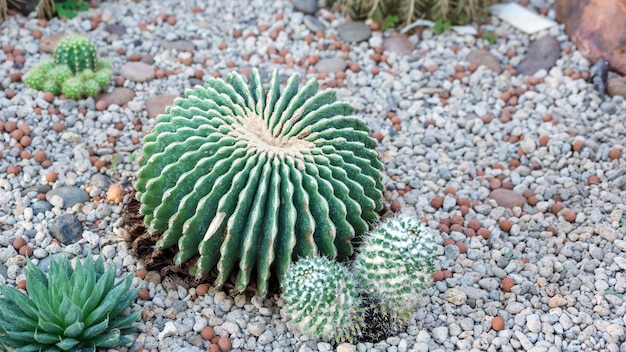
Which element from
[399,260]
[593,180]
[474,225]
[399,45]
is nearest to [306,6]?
[399,45]

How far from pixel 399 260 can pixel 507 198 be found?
1.42 m

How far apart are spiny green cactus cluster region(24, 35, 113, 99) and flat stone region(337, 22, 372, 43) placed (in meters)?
1.87

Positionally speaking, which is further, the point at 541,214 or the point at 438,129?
the point at 438,129

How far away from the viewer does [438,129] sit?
5180mm

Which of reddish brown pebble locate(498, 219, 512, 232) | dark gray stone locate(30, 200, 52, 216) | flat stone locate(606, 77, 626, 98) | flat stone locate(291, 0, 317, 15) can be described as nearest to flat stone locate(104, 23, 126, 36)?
flat stone locate(291, 0, 317, 15)

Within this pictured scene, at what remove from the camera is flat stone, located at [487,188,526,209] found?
4539 mm

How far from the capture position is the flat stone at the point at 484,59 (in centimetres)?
566

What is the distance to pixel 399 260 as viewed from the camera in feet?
11.2

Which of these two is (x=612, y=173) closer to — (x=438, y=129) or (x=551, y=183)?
(x=551, y=183)

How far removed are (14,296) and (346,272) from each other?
1494mm

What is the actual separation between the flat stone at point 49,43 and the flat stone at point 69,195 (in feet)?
5.20

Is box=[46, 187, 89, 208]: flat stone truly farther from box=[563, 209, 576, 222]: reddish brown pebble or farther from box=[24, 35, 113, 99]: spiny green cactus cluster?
box=[563, 209, 576, 222]: reddish brown pebble

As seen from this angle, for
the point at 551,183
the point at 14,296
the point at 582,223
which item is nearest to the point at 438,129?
the point at 551,183

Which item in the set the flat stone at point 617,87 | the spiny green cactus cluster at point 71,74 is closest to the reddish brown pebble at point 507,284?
the flat stone at point 617,87
